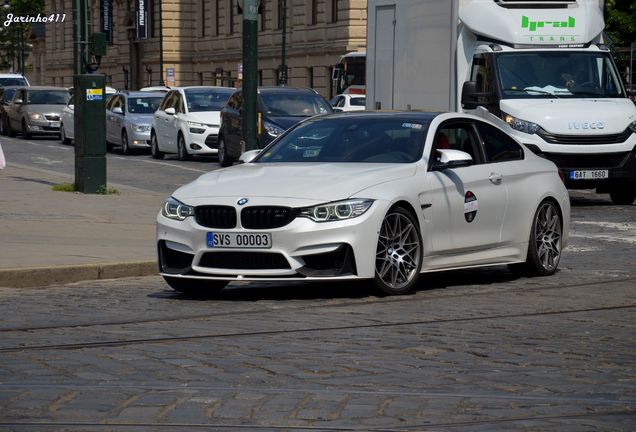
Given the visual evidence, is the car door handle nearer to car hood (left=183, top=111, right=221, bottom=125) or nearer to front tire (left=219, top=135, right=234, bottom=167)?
front tire (left=219, top=135, right=234, bottom=167)

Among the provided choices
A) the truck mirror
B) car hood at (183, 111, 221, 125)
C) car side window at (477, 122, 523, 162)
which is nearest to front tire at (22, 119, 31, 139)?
car hood at (183, 111, 221, 125)

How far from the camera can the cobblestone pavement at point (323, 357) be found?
640 centimetres

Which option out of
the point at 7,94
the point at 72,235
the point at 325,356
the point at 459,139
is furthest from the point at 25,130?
the point at 325,356

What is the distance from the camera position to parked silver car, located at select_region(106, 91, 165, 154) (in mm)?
37469

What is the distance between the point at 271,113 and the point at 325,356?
2055 centimetres

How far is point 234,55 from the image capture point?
76312 mm

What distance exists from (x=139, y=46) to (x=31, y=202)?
70.8 meters

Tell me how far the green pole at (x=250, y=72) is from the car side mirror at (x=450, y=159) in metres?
6.66

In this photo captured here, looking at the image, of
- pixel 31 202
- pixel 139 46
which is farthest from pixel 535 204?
pixel 139 46

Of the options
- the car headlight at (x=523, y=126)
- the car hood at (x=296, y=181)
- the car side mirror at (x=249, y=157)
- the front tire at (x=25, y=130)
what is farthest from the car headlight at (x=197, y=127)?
the car hood at (x=296, y=181)

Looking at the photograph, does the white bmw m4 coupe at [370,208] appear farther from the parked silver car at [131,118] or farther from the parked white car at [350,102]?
the parked white car at [350,102]

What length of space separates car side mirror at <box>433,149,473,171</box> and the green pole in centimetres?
666

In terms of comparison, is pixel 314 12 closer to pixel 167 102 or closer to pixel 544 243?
pixel 167 102

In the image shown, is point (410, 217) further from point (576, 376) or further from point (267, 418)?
point (267, 418)
